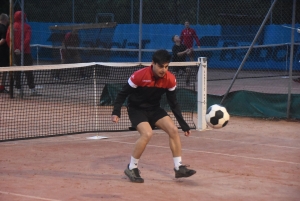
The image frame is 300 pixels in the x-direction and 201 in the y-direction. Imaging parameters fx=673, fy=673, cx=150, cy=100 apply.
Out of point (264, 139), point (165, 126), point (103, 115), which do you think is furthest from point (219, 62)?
point (165, 126)

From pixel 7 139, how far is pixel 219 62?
1173cm

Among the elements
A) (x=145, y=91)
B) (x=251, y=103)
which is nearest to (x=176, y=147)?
(x=145, y=91)

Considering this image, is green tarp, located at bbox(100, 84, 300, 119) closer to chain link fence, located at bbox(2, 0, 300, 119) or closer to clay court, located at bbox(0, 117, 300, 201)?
clay court, located at bbox(0, 117, 300, 201)

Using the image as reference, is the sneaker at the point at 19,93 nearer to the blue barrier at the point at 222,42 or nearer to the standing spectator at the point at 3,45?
the standing spectator at the point at 3,45

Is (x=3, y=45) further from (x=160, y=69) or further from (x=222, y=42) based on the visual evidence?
(x=160, y=69)

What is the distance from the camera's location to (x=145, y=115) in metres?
7.74

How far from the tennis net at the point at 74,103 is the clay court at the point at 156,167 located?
2.62 feet

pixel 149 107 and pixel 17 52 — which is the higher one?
pixel 17 52

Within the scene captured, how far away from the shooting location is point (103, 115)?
1302 centimetres

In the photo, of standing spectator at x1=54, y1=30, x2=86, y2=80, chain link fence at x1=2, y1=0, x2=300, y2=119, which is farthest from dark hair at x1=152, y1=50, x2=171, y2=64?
chain link fence at x1=2, y1=0, x2=300, y2=119

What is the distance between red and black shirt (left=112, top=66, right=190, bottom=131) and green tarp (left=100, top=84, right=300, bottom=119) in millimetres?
5073

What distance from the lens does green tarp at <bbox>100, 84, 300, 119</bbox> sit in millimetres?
12896

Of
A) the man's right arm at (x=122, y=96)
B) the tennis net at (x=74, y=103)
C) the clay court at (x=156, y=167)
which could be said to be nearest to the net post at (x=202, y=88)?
the tennis net at (x=74, y=103)

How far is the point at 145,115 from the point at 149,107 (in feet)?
0.37
